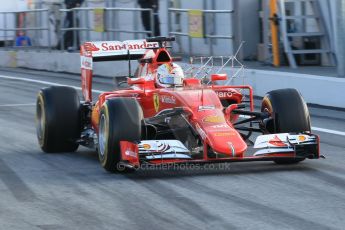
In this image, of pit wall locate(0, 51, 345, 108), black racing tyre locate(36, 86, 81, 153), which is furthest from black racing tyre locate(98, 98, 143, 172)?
pit wall locate(0, 51, 345, 108)

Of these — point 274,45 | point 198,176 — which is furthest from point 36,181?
point 274,45

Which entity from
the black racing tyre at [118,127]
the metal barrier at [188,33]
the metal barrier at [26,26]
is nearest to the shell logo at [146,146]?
the black racing tyre at [118,127]

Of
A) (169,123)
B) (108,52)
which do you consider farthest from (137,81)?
(108,52)

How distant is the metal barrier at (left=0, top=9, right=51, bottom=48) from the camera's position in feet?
87.4

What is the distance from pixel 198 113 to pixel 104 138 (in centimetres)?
103

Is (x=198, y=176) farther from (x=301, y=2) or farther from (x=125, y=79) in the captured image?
(x=301, y=2)

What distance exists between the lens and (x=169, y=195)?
28.4 ft

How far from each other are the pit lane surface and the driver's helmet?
45.8 inches

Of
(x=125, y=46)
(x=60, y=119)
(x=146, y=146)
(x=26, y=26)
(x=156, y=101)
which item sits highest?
(x=26, y=26)

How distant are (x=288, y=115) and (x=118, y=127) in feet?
6.04

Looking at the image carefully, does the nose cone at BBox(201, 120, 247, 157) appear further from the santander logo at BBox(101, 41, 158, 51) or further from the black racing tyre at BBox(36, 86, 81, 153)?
the santander logo at BBox(101, 41, 158, 51)

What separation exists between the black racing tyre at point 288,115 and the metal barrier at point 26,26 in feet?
54.2

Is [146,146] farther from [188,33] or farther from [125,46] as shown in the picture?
[188,33]

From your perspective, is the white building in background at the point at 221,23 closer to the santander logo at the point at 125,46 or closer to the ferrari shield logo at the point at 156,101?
the santander logo at the point at 125,46
